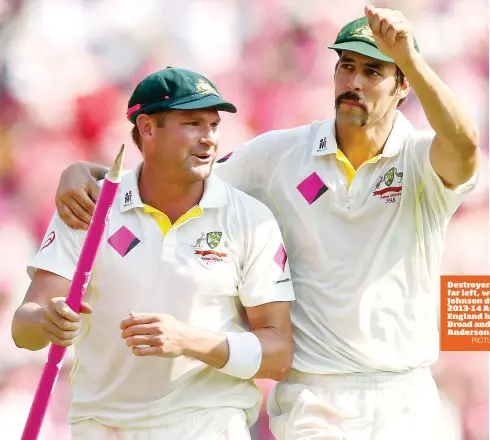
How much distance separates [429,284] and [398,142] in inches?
14.8

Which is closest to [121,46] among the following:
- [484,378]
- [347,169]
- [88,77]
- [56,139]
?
[88,77]

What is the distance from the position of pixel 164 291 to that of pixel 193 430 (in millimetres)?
334

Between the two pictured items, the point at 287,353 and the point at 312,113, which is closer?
the point at 287,353

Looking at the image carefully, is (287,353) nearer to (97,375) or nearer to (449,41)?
(97,375)

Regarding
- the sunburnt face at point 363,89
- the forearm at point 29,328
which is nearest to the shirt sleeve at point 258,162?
the sunburnt face at point 363,89

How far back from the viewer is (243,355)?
264 centimetres

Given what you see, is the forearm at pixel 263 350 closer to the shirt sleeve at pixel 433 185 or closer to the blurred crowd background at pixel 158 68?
the shirt sleeve at pixel 433 185

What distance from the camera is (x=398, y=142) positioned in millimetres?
2932

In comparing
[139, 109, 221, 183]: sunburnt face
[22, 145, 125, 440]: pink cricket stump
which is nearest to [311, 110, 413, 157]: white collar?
[139, 109, 221, 183]: sunburnt face

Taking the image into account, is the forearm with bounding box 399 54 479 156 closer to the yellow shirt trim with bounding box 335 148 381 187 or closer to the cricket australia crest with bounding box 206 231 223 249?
the yellow shirt trim with bounding box 335 148 381 187

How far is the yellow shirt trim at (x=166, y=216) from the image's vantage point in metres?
2.75

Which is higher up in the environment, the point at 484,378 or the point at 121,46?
the point at 121,46

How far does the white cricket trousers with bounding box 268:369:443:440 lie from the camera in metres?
2.86

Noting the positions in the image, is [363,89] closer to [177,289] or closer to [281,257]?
[281,257]
